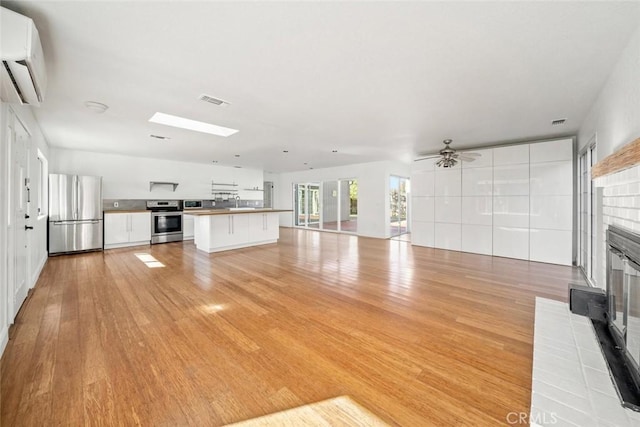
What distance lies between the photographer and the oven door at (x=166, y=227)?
716cm

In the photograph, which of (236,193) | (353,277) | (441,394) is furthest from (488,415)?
(236,193)

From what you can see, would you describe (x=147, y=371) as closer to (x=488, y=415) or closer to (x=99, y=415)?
(x=99, y=415)

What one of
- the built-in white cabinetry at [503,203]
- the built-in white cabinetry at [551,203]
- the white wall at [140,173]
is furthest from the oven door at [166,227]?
the built-in white cabinetry at [551,203]

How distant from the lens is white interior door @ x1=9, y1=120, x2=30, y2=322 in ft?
8.50

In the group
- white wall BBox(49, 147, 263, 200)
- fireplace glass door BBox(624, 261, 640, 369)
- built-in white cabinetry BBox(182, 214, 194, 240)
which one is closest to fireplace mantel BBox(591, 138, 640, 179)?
fireplace glass door BBox(624, 261, 640, 369)

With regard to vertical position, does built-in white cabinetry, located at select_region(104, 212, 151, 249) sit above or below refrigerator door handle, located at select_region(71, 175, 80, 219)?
below

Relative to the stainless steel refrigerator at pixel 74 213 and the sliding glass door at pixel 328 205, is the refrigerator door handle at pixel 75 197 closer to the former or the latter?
the stainless steel refrigerator at pixel 74 213

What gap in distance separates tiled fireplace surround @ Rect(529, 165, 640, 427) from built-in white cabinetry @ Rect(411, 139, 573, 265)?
3030 millimetres

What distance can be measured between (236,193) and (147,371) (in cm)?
820

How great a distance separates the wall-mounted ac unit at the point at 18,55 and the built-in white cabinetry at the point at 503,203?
270 inches

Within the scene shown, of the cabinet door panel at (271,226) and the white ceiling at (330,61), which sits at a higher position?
the white ceiling at (330,61)

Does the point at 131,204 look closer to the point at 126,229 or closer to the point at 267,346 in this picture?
the point at 126,229

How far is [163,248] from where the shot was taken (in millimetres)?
6602

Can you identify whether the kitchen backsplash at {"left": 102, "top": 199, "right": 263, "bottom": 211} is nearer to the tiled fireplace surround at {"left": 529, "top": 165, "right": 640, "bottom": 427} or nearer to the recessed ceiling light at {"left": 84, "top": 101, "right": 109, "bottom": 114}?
the recessed ceiling light at {"left": 84, "top": 101, "right": 109, "bottom": 114}
